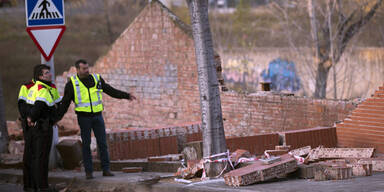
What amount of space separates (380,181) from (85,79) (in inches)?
173

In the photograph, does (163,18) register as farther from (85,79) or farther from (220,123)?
(220,123)

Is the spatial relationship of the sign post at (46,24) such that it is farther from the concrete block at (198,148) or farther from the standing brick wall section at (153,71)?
the standing brick wall section at (153,71)

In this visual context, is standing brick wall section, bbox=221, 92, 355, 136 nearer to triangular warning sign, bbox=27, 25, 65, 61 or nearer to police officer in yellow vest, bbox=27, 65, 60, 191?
triangular warning sign, bbox=27, 25, 65, 61

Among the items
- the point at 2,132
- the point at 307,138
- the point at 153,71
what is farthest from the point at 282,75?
the point at 307,138

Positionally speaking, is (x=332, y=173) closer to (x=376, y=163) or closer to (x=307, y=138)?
(x=376, y=163)

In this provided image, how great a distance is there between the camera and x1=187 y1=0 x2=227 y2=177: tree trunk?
26.1ft

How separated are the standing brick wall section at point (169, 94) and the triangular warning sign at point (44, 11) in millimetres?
5015

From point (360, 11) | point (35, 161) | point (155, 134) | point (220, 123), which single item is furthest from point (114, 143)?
point (360, 11)

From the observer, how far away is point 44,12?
10.3 m

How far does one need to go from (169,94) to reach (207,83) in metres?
7.74

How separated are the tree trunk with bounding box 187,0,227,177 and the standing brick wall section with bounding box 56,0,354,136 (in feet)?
14.6

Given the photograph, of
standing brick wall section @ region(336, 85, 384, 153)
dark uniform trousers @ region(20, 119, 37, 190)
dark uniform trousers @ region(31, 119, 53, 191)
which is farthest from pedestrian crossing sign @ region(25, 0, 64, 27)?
standing brick wall section @ region(336, 85, 384, 153)

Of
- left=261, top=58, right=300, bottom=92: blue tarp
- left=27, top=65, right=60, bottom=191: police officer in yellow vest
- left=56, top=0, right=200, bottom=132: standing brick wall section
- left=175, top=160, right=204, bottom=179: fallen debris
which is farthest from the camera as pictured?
left=261, top=58, right=300, bottom=92: blue tarp

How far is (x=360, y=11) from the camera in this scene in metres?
20.6
